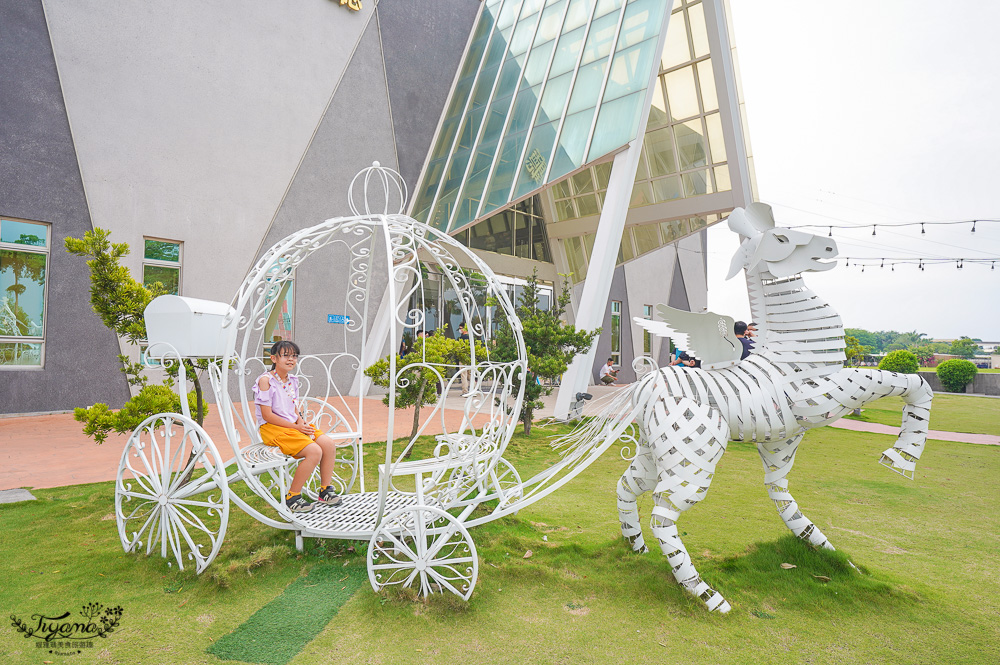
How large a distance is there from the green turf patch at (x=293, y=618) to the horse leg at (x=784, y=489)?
2.50 m

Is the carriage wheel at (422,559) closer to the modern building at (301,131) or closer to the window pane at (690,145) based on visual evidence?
the modern building at (301,131)

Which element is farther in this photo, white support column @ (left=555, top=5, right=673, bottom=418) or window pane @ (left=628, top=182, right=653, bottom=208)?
window pane @ (left=628, top=182, right=653, bottom=208)

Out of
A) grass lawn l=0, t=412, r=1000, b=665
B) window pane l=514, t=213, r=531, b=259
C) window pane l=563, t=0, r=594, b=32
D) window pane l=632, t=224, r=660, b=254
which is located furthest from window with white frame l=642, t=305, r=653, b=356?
grass lawn l=0, t=412, r=1000, b=665

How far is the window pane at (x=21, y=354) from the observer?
8.09 metres

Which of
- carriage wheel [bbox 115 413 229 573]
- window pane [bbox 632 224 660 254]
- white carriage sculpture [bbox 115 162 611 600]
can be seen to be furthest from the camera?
window pane [bbox 632 224 660 254]

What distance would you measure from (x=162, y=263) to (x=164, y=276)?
0.22 metres

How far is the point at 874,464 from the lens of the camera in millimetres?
6277

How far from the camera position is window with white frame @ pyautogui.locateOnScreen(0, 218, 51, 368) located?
810 centimetres

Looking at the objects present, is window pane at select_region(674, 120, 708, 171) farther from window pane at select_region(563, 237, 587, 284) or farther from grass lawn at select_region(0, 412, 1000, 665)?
grass lawn at select_region(0, 412, 1000, 665)

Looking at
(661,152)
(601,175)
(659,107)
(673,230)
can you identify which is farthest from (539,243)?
(659,107)

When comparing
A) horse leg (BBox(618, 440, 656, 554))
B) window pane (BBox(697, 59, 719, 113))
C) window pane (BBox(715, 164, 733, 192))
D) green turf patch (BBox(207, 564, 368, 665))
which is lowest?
green turf patch (BBox(207, 564, 368, 665))

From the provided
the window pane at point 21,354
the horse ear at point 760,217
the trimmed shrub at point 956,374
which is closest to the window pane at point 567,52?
the horse ear at point 760,217

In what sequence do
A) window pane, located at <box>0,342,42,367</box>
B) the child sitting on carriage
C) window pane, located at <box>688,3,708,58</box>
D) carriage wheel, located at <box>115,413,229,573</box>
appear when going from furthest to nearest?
1. window pane, located at <box>688,3,708,58</box>
2. window pane, located at <box>0,342,42,367</box>
3. the child sitting on carriage
4. carriage wheel, located at <box>115,413,229,573</box>

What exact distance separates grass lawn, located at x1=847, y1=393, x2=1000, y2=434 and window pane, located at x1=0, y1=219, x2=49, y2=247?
13.8 meters
